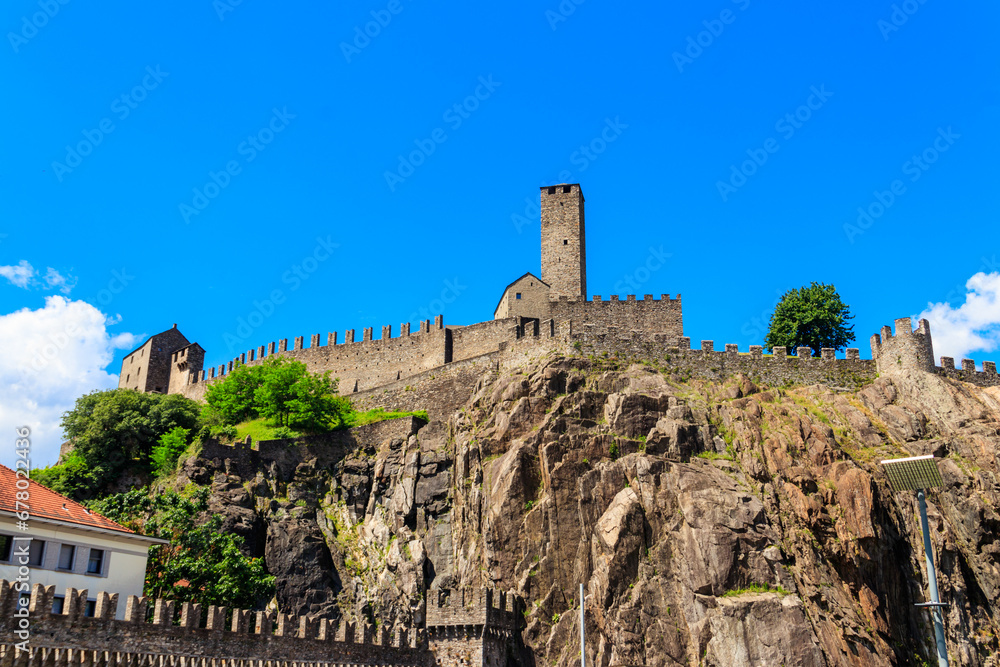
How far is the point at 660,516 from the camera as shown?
147 feet

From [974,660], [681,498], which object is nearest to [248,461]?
[681,498]

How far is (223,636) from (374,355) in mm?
41573

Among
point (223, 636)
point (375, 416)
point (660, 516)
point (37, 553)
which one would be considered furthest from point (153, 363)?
point (660, 516)

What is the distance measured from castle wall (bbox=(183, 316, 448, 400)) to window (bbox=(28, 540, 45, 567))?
35950 mm

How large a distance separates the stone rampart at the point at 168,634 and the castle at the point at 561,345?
963 inches

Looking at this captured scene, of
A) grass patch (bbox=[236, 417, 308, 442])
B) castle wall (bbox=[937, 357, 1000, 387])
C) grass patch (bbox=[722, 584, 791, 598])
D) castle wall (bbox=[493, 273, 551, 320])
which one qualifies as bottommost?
grass patch (bbox=[722, 584, 791, 598])

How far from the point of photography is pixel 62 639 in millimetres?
27828

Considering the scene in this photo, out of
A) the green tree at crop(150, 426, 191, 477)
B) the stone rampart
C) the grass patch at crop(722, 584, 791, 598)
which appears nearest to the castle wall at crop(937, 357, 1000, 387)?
the grass patch at crop(722, 584, 791, 598)

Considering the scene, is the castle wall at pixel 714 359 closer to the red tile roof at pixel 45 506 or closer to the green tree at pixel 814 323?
the green tree at pixel 814 323

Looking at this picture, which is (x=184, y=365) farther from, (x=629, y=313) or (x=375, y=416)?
(x=629, y=313)

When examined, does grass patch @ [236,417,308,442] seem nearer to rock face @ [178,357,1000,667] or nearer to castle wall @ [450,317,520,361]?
rock face @ [178,357,1000,667]

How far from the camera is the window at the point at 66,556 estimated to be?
109 ft

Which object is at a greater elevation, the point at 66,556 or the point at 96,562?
the point at 66,556

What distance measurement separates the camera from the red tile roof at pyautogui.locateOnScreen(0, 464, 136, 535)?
107 feet
